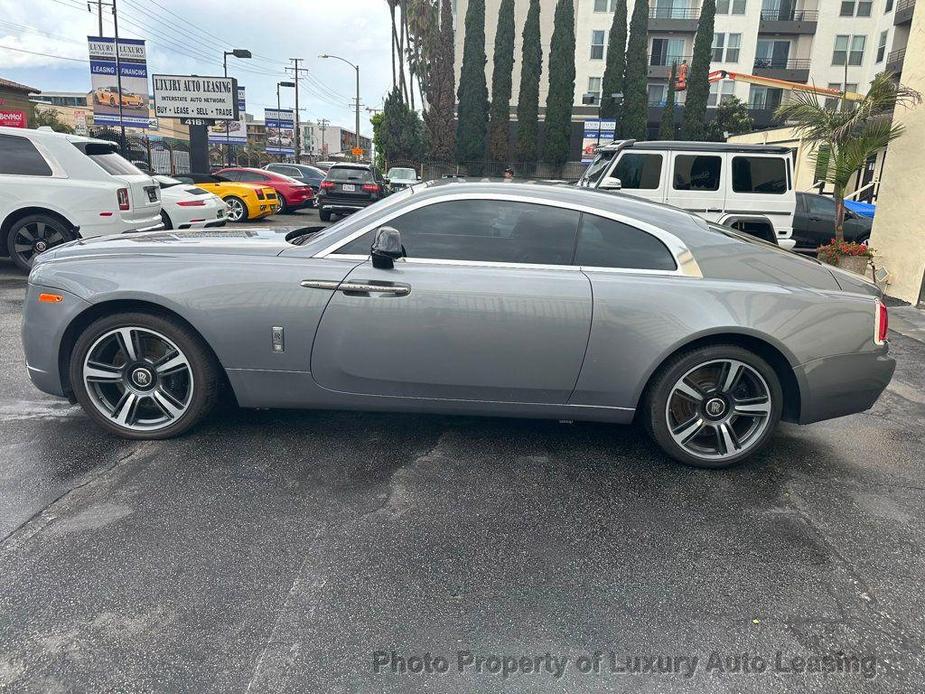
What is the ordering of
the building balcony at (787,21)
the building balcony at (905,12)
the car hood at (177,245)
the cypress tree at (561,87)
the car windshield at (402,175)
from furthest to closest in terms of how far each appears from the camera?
the building balcony at (787,21) → the cypress tree at (561,87) → the building balcony at (905,12) → the car windshield at (402,175) → the car hood at (177,245)

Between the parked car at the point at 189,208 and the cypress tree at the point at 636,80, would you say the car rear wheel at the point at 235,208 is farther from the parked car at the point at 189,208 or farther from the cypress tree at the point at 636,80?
the cypress tree at the point at 636,80

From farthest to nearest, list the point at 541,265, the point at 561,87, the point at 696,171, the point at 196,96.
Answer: the point at 561,87, the point at 196,96, the point at 696,171, the point at 541,265

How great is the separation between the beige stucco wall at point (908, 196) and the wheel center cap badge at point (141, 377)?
9.37m

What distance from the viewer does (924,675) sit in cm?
212

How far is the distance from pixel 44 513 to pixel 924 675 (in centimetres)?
353

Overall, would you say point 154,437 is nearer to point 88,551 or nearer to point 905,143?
point 88,551

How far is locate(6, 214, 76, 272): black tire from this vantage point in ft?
26.5

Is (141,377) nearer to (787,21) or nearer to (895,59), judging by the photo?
(895,59)

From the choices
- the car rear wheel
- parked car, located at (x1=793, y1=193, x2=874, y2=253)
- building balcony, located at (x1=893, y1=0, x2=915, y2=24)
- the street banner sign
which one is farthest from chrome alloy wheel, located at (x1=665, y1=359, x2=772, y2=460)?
building balcony, located at (x1=893, y1=0, x2=915, y2=24)

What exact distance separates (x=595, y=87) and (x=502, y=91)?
9.75m

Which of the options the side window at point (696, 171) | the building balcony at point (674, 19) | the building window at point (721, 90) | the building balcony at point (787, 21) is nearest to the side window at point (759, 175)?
the side window at point (696, 171)

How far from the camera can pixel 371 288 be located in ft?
11.0

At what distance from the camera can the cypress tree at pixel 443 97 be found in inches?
1458

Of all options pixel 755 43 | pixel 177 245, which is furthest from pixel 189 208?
pixel 755 43
